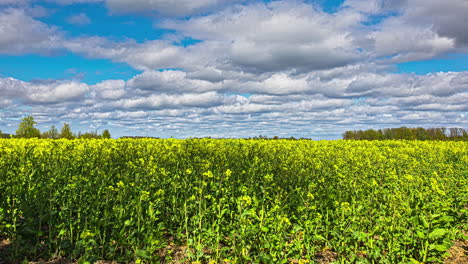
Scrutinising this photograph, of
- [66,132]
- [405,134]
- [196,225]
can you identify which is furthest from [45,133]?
[405,134]

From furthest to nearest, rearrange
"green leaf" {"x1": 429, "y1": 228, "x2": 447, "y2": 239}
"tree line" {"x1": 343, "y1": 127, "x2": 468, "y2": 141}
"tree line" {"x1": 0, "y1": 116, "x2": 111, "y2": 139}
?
"tree line" {"x1": 343, "y1": 127, "x2": 468, "y2": 141}, "tree line" {"x1": 0, "y1": 116, "x2": 111, "y2": 139}, "green leaf" {"x1": 429, "y1": 228, "x2": 447, "y2": 239}

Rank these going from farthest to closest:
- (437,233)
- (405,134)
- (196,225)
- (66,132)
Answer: (405,134) → (66,132) → (196,225) → (437,233)

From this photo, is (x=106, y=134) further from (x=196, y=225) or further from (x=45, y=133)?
(x=196, y=225)

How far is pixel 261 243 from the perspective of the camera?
5.23 m

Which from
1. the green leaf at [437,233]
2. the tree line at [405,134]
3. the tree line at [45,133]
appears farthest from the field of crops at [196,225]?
the tree line at [405,134]

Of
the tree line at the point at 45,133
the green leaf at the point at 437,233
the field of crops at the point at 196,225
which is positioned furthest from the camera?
the tree line at the point at 45,133

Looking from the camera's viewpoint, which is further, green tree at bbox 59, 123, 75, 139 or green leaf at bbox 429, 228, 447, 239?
green tree at bbox 59, 123, 75, 139

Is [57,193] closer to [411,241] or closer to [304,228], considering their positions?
[304,228]

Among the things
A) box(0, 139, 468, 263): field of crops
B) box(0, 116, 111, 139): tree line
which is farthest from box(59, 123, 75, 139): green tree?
box(0, 139, 468, 263): field of crops

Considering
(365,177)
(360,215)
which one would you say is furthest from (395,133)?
(360,215)

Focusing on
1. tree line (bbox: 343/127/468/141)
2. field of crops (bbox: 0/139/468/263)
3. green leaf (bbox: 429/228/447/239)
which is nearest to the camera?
green leaf (bbox: 429/228/447/239)

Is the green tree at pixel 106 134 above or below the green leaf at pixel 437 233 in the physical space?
above

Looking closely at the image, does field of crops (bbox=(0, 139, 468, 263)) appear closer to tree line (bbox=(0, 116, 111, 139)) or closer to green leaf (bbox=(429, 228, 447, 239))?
green leaf (bbox=(429, 228, 447, 239))

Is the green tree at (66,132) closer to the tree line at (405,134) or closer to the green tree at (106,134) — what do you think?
the green tree at (106,134)
